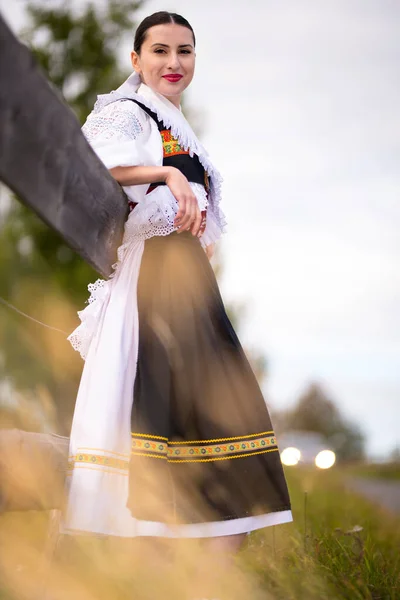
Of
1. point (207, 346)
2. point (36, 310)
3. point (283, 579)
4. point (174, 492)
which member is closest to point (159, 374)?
point (207, 346)

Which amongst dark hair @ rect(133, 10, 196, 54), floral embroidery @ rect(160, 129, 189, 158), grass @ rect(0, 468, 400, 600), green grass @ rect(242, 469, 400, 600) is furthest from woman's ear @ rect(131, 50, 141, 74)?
green grass @ rect(242, 469, 400, 600)

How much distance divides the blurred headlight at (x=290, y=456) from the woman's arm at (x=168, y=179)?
227 cm

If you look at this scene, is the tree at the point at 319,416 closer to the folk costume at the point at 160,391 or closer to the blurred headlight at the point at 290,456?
the blurred headlight at the point at 290,456

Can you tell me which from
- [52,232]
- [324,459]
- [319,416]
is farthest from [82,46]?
[319,416]

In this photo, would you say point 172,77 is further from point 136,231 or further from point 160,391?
point 160,391

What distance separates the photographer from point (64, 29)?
1205 centimetres

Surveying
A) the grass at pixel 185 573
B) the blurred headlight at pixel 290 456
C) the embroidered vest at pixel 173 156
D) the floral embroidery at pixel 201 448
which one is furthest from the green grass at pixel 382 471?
the embroidered vest at pixel 173 156

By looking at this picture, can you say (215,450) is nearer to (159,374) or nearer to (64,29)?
(159,374)

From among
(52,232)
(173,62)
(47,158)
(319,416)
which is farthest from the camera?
(319,416)

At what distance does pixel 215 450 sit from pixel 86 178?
95 centimetres

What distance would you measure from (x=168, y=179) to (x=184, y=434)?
83 cm

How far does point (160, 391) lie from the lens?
225cm

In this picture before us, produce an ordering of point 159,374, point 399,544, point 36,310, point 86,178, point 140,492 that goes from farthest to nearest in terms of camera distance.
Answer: point 36,310 < point 399,544 < point 159,374 < point 140,492 < point 86,178

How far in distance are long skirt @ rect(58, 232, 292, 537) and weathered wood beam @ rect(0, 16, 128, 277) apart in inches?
14.5
